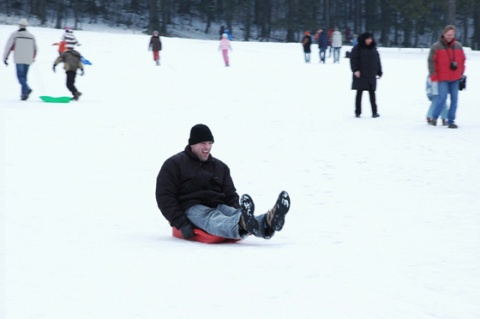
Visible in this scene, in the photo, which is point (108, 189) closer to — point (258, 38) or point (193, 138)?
point (193, 138)

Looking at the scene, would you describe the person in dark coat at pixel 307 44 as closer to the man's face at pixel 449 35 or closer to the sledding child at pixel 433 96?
the sledding child at pixel 433 96

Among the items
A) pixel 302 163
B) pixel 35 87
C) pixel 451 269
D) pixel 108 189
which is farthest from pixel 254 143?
pixel 35 87

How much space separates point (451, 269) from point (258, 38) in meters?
64.0

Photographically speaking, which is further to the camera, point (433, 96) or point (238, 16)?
point (238, 16)

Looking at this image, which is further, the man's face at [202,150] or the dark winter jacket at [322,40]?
the dark winter jacket at [322,40]

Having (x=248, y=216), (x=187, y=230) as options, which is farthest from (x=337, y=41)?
(x=248, y=216)

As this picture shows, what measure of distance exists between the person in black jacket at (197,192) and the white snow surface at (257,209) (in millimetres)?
162

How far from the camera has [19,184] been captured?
9.26m

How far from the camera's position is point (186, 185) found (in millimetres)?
6809

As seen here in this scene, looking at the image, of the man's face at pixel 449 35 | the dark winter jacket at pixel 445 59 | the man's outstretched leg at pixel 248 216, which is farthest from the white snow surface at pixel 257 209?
the man's face at pixel 449 35

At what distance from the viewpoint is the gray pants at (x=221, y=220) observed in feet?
20.8

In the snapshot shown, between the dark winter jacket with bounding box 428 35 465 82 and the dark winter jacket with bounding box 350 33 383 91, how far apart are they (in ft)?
6.61

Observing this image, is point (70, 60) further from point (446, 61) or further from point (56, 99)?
point (446, 61)

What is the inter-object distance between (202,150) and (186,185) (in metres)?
0.31
